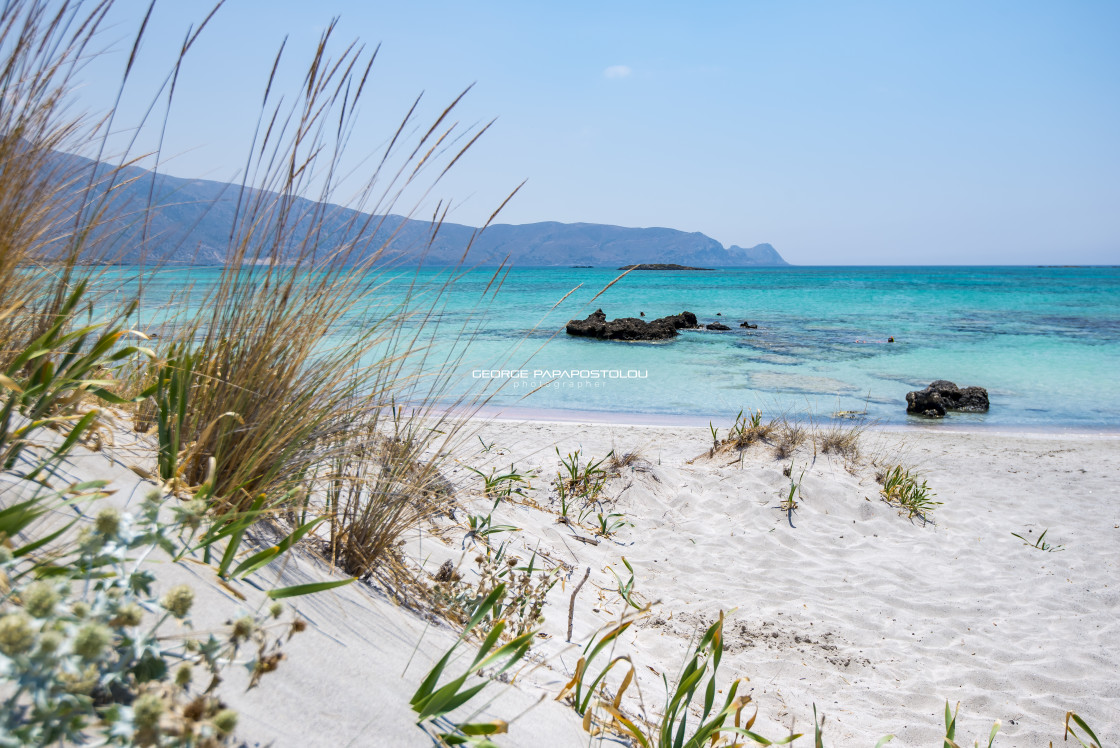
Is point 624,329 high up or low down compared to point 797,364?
up

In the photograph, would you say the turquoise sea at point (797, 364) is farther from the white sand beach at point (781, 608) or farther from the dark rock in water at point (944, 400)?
the white sand beach at point (781, 608)

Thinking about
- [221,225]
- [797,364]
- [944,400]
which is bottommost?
[944,400]

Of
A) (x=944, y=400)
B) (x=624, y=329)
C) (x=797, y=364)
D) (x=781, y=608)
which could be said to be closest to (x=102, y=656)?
(x=781, y=608)

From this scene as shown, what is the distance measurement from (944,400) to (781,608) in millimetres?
7118

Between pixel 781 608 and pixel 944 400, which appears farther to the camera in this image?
pixel 944 400

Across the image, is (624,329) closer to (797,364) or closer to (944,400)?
(797,364)

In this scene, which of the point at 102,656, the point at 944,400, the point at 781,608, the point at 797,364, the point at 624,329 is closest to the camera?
the point at 102,656

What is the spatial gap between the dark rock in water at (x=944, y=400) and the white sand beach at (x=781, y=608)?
9.93ft

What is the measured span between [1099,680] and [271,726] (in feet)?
10.1

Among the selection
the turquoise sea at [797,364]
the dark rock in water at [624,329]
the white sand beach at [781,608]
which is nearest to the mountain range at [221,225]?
the turquoise sea at [797,364]

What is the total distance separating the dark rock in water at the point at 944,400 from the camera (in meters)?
8.19

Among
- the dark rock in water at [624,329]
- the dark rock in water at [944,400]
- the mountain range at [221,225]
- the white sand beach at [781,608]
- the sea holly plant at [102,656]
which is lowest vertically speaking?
the white sand beach at [781,608]

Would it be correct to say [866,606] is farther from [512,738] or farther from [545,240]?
[545,240]

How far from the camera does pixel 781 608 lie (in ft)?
9.13
